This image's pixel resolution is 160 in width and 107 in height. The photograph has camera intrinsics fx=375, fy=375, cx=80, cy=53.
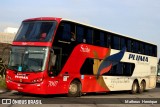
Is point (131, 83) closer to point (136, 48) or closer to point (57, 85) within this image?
point (136, 48)

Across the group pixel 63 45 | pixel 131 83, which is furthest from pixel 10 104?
pixel 131 83

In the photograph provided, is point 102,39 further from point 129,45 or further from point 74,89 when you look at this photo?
point 129,45

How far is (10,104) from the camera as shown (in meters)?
14.0

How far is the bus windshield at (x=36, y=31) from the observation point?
55.9 ft

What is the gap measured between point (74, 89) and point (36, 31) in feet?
11.7

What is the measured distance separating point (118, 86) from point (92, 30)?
4907mm

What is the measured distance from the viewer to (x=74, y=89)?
61.5 feet

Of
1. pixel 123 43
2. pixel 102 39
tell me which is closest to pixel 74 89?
pixel 102 39

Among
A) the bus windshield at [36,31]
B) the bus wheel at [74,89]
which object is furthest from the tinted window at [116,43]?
the bus windshield at [36,31]

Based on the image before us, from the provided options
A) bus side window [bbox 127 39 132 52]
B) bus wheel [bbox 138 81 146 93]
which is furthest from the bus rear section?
bus wheel [bbox 138 81 146 93]

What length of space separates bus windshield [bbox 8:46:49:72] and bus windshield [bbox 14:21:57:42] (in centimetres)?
49

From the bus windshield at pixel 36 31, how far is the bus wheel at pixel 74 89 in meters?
3.03

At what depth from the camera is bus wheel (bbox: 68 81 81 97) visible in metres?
18.5

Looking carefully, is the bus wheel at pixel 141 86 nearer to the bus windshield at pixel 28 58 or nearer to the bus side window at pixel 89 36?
the bus side window at pixel 89 36
